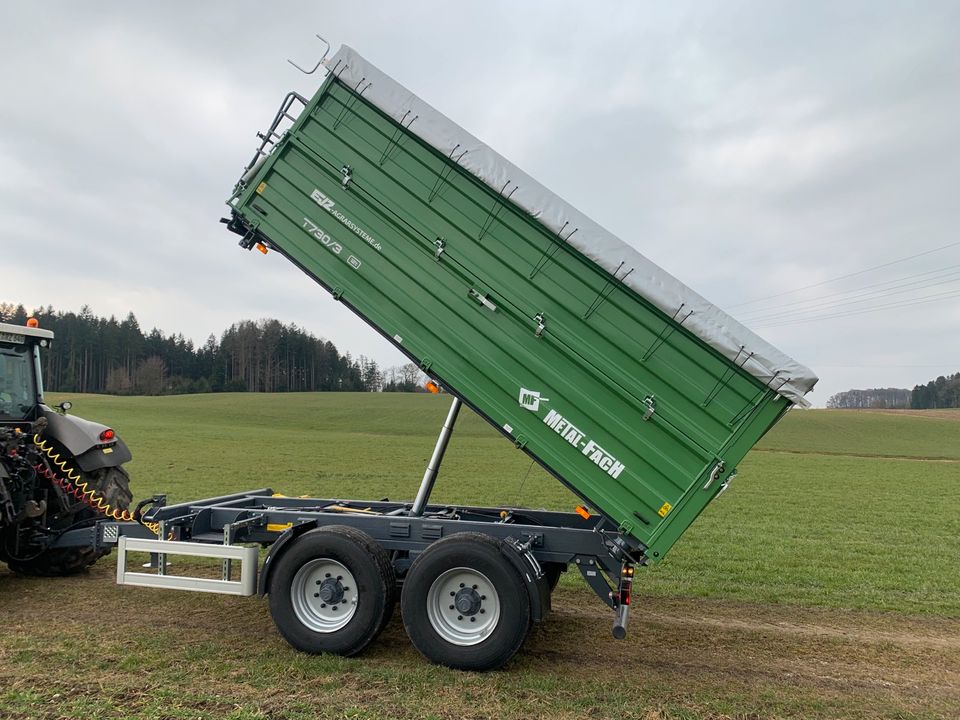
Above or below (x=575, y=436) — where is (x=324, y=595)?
below

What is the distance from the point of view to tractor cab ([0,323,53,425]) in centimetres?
708

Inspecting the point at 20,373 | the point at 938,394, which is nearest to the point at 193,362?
the point at 20,373

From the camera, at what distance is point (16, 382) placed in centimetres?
722

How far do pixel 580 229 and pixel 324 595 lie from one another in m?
3.40

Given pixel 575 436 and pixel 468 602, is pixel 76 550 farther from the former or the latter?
pixel 575 436

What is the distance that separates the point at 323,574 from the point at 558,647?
6.66 ft

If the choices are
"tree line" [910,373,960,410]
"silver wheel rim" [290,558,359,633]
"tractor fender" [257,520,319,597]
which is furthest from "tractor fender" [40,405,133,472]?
"tree line" [910,373,960,410]

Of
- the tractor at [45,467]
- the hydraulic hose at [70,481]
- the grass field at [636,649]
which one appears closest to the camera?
the grass field at [636,649]

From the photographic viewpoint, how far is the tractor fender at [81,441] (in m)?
7.21

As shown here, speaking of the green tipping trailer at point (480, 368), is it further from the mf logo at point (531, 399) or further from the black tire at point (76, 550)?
the black tire at point (76, 550)

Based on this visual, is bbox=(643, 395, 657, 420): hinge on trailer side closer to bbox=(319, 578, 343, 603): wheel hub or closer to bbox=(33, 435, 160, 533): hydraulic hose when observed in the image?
bbox=(319, 578, 343, 603): wheel hub

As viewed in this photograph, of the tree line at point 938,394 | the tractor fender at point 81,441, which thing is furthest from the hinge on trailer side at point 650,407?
the tree line at point 938,394

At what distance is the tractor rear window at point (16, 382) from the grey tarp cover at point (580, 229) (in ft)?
15.2

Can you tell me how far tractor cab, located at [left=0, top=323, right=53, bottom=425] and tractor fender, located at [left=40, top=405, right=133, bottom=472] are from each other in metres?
0.18
